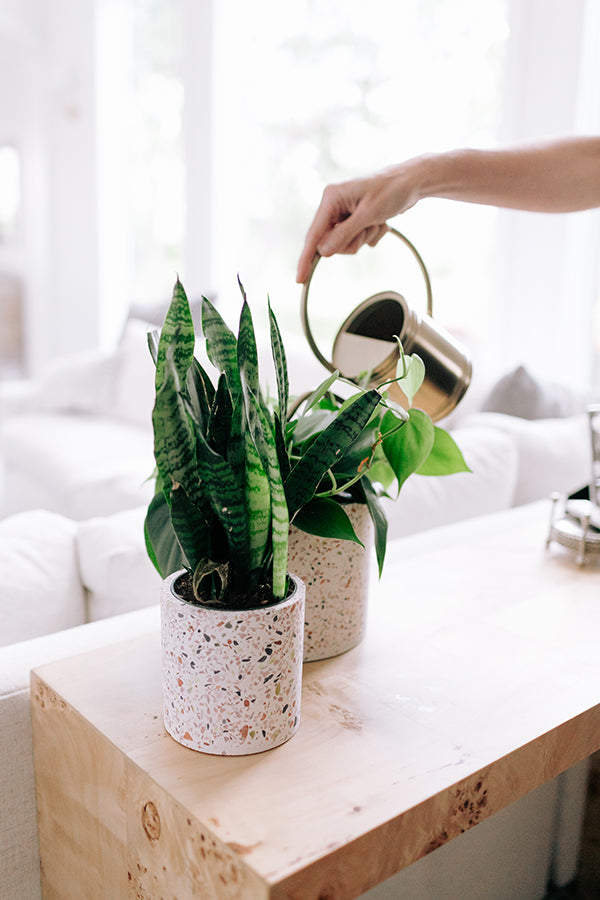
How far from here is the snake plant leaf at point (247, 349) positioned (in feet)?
2.21

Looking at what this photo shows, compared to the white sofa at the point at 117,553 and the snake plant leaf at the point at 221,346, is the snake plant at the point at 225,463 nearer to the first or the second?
the snake plant leaf at the point at 221,346

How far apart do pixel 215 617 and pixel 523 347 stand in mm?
2507

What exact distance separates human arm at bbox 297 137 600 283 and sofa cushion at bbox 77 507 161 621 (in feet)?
1.33

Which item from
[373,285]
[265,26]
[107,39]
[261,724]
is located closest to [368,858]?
[261,724]

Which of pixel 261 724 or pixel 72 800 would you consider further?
pixel 72 800

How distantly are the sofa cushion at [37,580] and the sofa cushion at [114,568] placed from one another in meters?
0.02

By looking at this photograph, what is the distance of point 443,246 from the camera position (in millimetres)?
3396

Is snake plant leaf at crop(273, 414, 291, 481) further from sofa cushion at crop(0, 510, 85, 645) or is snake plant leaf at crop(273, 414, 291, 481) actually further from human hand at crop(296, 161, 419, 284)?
sofa cushion at crop(0, 510, 85, 645)

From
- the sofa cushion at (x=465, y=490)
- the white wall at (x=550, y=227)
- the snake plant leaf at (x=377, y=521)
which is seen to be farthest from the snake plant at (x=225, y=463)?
the white wall at (x=550, y=227)

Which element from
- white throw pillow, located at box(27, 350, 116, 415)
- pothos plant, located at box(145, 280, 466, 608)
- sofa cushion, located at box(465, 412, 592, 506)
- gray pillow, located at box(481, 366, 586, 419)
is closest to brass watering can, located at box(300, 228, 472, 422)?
pothos plant, located at box(145, 280, 466, 608)

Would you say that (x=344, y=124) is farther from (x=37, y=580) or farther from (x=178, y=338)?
(x=178, y=338)

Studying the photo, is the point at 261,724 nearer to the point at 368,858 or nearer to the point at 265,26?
the point at 368,858

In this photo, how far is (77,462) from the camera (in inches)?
112

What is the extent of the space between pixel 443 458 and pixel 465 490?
62cm
